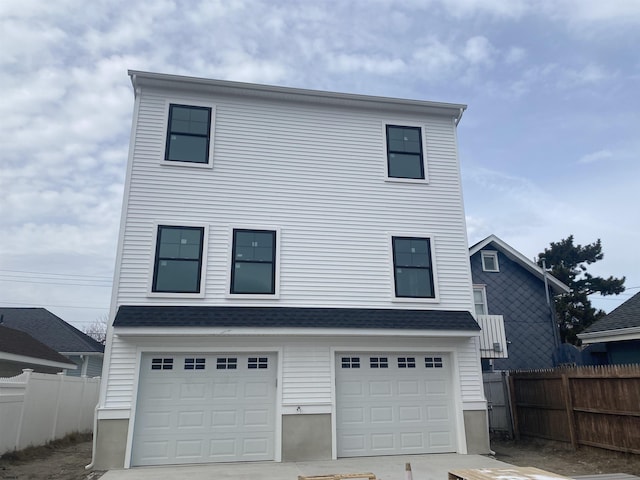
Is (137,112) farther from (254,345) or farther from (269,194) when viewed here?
(254,345)

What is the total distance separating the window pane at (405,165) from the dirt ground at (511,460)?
6954mm

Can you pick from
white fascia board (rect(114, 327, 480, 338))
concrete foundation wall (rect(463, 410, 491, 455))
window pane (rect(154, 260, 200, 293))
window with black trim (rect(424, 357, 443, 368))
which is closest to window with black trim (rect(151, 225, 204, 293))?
window pane (rect(154, 260, 200, 293))

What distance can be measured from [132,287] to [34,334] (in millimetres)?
16846

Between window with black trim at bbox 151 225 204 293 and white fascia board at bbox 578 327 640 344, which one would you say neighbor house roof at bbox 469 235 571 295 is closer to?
white fascia board at bbox 578 327 640 344

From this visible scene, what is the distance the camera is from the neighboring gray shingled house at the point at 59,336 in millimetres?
21391

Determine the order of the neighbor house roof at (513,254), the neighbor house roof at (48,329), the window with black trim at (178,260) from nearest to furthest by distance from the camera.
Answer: the window with black trim at (178,260)
the neighbor house roof at (513,254)
the neighbor house roof at (48,329)

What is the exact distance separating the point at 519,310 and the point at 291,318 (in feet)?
39.3

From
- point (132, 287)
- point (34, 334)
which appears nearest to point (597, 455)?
point (132, 287)

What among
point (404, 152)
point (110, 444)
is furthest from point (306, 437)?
point (404, 152)

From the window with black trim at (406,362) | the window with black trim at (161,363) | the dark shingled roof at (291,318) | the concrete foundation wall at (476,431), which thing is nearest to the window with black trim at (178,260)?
the dark shingled roof at (291,318)

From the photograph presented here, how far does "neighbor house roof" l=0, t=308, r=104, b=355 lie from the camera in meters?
21.6

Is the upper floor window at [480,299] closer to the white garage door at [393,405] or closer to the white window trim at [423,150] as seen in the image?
the white window trim at [423,150]

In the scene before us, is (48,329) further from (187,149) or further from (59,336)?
(187,149)

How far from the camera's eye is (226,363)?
31.8ft
